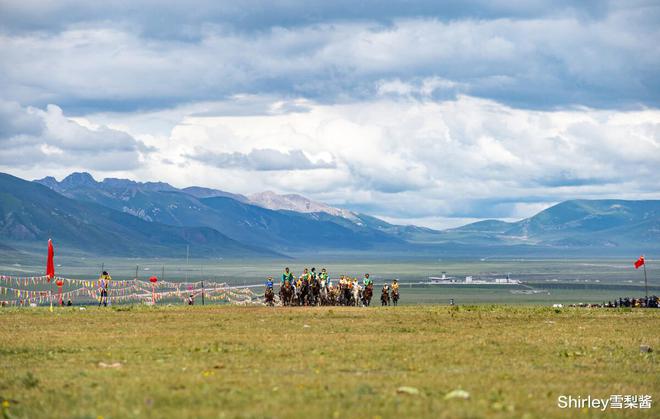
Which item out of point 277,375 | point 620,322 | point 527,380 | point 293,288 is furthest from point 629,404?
point 293,288

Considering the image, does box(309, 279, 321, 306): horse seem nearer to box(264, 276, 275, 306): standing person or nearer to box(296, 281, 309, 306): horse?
box(296, 281, 309, 306): horse

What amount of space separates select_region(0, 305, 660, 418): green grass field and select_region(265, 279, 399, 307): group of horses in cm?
1758

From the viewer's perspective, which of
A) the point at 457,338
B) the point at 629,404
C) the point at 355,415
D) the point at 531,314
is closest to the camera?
the point at 355,415

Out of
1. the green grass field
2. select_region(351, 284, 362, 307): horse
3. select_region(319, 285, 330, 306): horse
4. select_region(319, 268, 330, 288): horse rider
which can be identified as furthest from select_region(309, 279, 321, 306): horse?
the green grass field

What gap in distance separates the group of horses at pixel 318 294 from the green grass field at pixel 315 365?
17.6 m

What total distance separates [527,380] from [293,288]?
144 feet

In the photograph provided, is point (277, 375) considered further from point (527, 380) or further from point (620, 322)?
point (620, 322)

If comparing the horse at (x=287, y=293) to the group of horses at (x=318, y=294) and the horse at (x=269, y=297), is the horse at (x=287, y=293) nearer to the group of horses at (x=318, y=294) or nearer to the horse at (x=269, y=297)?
the group of horses at (x=318, y=294)

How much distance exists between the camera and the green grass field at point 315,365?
23203mm

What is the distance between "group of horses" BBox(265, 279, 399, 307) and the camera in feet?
233

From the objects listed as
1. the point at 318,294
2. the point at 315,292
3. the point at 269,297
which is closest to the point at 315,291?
the point at 315,292

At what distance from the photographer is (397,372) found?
96.5ft

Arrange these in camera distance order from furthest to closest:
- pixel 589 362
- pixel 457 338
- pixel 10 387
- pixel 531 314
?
pixel 531 314
pixel 457 338
pixel 589 362
pixel 10 387

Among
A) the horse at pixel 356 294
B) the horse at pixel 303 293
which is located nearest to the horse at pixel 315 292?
the horse at pixel 303 293
